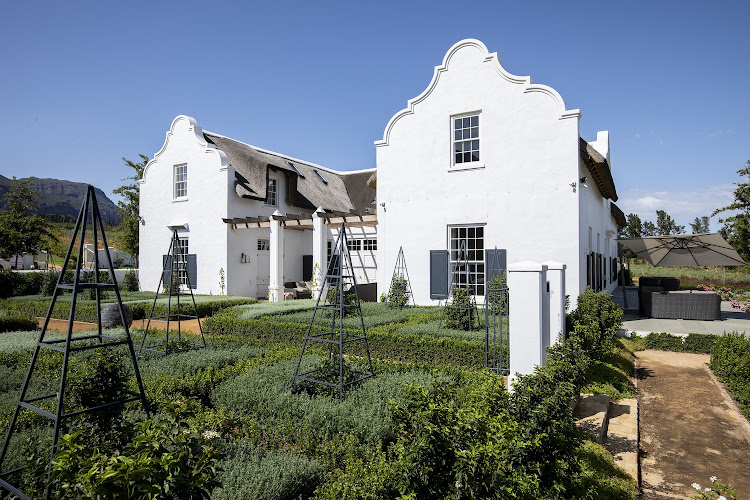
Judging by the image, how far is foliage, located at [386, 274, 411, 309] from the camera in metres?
13.5

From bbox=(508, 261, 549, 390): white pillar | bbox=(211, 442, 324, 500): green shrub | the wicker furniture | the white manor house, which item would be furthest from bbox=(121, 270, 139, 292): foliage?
the wicker furniture

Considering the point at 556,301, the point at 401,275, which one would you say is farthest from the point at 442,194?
the point at 556,301

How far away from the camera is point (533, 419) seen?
3336 mm

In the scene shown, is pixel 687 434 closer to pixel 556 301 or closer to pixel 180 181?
pixel 556 301

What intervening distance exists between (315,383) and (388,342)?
297 centimetres

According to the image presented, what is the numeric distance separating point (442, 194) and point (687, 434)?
8.99 metres

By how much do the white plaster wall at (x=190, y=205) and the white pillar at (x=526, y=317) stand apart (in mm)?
14941

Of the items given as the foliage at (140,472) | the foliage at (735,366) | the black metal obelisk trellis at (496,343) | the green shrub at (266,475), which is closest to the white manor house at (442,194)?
the black metal obelisk trellis at (496,343)

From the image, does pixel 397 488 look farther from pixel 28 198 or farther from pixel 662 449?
pixel 28 198

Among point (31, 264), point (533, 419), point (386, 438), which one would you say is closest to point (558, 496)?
point (533, 419)

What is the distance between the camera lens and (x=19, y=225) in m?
23.2

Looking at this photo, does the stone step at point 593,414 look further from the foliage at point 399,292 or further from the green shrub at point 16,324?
the green shrub at point 16,324

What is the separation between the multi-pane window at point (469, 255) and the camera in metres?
12.9

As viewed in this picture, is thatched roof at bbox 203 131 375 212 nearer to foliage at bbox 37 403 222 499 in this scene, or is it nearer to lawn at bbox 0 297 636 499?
lawn at bbox 0 297 636 499
